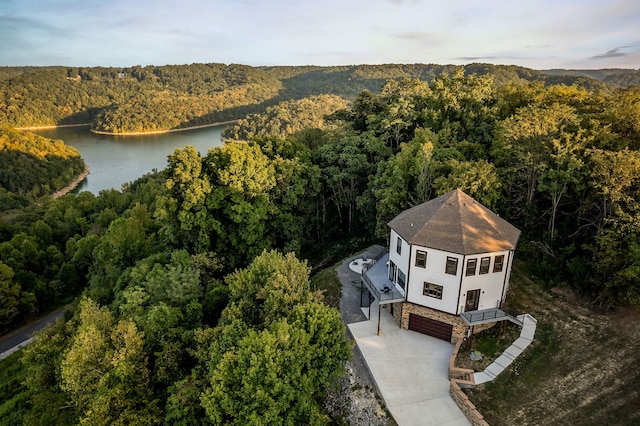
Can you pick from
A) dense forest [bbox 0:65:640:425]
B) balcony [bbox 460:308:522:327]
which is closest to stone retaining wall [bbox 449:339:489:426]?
balcony [bbox 460:308:522:327]

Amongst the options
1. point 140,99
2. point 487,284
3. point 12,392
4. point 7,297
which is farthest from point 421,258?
point 140,99

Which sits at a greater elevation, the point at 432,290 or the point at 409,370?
the point at 432,290

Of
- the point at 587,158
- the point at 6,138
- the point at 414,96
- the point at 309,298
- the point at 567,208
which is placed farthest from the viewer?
the point at 6,138

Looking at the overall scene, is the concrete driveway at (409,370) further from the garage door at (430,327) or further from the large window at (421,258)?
the large window at (421,258)

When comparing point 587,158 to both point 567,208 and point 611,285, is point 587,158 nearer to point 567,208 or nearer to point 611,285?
point 567,208

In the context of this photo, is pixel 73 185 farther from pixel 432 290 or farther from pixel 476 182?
pixel 432 290

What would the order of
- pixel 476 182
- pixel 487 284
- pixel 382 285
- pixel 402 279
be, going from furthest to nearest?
pixel 476 182
pixel 382 285
pixel 402 279
pixel 487 284

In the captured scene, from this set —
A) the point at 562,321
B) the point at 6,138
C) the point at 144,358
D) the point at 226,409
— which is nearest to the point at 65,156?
the point at 6,138
